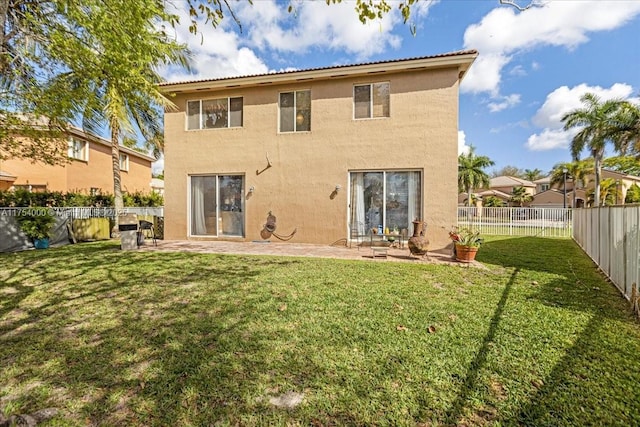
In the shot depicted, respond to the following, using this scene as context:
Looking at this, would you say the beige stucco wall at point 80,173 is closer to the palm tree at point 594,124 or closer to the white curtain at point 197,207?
the white curtain at point 197,207

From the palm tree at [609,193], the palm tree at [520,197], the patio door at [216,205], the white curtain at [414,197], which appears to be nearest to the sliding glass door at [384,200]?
the white curtain at [414,197]

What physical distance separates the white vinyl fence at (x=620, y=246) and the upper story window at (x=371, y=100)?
6509mm

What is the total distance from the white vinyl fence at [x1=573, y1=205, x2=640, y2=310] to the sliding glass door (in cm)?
447

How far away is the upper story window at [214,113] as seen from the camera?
37.1 feet

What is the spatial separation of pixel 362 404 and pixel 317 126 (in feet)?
30.8

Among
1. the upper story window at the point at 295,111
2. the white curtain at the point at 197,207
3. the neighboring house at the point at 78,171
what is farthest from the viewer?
the neighboring house at the point at 78,171

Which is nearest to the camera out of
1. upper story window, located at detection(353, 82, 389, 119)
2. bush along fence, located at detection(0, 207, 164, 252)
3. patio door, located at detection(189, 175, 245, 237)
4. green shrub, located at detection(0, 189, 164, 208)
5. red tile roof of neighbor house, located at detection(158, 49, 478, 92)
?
red tile roof of neighbor house, located at detection(158, 49, 478, 92)

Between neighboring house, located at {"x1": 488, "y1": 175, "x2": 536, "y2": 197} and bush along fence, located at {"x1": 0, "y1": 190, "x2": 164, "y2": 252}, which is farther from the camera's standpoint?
neighboring house, located at {"x1": 488, "y1": 175, "x2": 536, "y2": 197}

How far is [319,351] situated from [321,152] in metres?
8.15

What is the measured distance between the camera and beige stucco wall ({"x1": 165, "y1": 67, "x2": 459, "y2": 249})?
9.42m

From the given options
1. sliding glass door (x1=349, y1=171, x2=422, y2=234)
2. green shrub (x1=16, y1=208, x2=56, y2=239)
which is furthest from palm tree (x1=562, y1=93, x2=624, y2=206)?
green shrub (x1=16, y1=208, x2=56, y2=239)

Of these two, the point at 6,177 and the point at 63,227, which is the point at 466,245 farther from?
the point at 6,177

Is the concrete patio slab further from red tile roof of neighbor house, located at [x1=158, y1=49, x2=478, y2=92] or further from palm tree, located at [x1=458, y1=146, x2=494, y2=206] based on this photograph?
palm tree, located at [x1=458, y1=146, x2=494, y2=206]

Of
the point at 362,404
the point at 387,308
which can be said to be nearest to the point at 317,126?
the point at 387,308
